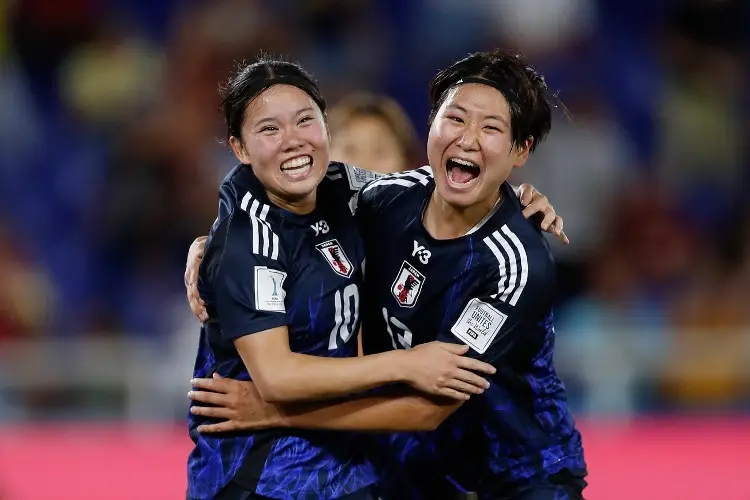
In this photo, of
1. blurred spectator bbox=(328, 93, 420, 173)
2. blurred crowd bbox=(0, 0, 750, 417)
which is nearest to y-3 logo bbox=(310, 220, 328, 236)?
blurred spectator bbox=(328, 93, 420, 173)

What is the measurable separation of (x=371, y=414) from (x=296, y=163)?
67 centimetres

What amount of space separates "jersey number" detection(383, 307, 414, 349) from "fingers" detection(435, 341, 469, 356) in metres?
0.19

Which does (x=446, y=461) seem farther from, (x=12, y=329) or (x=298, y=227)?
(x=12, y=329)

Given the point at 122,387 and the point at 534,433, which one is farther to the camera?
the point at 122,387

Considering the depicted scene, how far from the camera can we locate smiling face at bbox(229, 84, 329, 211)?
312 cm

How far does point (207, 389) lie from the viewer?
3.19m

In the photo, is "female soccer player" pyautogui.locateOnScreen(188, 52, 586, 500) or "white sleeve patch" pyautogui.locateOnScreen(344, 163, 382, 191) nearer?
"female soccer player" pyautogui.locateOnScreen(188, 52, 586, 500)

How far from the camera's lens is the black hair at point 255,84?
3156mm

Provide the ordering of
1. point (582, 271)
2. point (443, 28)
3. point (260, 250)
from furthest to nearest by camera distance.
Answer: point (443, 28)
point (582, 271)
point (260, 250)

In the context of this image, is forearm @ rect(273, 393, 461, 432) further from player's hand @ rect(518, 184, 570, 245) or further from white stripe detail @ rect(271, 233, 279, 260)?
player's hand @ rect(518, 184, 570, 245)

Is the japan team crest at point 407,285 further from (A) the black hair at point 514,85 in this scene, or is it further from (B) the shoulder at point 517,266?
(A) the black hair at point 514,85

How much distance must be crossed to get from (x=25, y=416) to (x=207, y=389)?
3.82 metres

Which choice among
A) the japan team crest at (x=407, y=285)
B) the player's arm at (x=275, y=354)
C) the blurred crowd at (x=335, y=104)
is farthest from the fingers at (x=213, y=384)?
the blurred crowd at (x=335, y=104)

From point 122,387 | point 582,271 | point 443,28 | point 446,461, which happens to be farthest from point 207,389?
point 443,28
